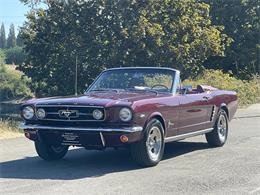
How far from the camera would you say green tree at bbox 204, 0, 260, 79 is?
3962 cm

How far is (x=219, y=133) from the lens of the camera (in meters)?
10.8

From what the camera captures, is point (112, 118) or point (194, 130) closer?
point (112, 118)

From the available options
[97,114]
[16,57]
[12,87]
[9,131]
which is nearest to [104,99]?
[97,114]

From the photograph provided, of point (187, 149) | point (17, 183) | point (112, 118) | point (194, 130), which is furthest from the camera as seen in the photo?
point (187, 149)

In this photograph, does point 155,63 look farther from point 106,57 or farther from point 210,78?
point 210,78

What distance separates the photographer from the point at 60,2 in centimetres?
2275

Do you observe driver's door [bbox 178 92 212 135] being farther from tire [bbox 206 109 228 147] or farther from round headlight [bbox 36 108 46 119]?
round headlight [bbox 36 108 46 119]

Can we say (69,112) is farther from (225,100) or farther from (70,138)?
(225,100)

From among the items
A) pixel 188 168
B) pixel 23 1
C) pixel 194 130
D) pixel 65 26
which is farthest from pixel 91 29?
pixel 188 168

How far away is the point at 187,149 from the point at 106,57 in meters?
12.5

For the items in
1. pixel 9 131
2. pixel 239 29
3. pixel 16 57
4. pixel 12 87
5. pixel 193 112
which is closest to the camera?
pixel 193 112

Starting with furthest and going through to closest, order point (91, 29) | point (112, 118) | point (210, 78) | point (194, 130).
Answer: point (210, 78), point (91, 29), point (194, 130), point (112, 118)

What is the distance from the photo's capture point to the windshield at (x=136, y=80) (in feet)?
30.6

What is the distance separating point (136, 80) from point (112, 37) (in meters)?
13.1
